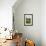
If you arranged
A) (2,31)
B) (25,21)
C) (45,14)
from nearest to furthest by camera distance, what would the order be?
(2,31) < (45,14) < (25,21)

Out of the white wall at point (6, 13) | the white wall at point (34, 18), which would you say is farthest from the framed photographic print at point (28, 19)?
the white wall at point (6, 13)

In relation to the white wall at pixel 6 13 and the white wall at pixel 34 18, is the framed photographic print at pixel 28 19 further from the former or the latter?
the white wall at pixel 6 13

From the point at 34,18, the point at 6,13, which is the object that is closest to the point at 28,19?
the point at 34,18

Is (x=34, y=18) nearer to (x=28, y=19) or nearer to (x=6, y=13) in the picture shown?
(x=28, y=19)

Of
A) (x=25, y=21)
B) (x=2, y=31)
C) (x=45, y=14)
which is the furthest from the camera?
(x=25, y=21)

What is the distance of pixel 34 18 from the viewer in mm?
5746

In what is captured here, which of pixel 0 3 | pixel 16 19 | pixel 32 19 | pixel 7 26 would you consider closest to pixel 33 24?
pixel 32 19

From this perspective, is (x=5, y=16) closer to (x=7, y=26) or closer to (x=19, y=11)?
(x=7, y=26)

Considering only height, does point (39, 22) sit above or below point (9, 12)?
below

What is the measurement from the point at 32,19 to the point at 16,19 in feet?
2.61

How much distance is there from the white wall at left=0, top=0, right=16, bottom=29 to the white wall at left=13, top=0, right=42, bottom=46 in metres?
1.31

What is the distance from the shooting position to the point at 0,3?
14.4ft

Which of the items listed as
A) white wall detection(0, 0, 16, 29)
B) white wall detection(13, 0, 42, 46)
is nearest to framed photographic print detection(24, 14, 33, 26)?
white wall detection(13, 0, 42, 46)

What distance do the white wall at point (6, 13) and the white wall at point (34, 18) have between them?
1.31 m
